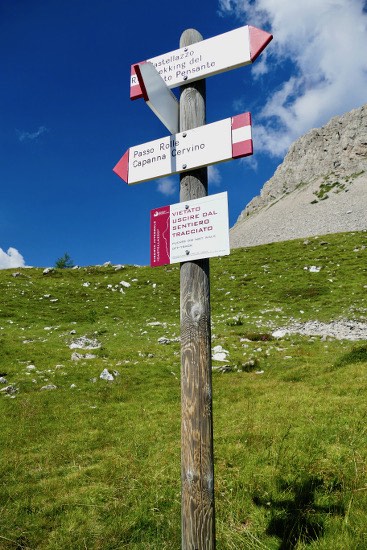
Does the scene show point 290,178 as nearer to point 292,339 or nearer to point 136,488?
point 292,339

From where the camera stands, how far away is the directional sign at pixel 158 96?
4.33 m

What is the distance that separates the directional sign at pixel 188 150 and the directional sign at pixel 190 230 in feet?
1.64

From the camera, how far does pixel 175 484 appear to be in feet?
21.6

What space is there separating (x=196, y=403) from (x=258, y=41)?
4.20m

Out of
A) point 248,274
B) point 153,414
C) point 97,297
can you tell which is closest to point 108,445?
point 153,414

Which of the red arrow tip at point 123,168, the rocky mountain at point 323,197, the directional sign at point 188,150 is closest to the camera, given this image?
the directional sign at point 188,150

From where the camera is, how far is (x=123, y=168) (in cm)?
504

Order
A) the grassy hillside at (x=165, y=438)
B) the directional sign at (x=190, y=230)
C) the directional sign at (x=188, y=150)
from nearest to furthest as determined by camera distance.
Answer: the directional sign at (x=190, y=230)
the directional sign at (x=188, y=150)
the grassy hillside at (x=165, y=438)

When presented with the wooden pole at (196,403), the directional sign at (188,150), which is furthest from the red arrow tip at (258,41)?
the wooden pole at (196,403)

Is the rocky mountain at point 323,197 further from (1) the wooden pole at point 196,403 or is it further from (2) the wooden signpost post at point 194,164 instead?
(1) the wooden pole at point 196,403

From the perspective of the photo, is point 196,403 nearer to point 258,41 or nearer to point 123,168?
point 123,168

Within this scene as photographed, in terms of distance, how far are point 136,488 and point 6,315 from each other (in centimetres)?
2612

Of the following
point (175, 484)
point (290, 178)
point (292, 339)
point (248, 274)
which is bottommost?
point (175, 484)

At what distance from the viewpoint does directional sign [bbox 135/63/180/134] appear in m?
4.33
